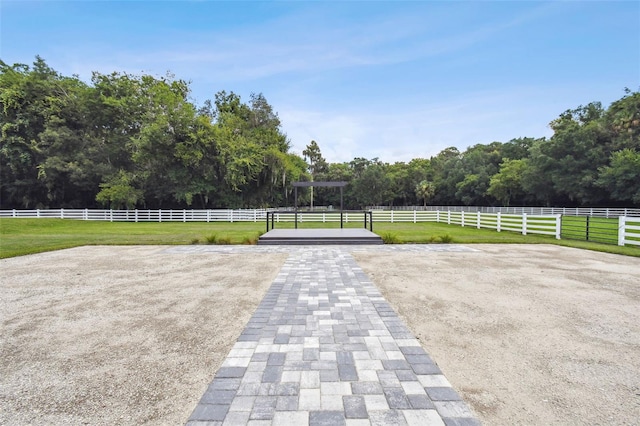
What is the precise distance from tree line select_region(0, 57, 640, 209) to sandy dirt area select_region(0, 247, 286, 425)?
19174 mm

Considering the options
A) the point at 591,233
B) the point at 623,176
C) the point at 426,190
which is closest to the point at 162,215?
the point at 591,233

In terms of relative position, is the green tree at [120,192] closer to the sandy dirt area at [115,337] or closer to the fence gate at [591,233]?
the sandy dirt area at [115,337]

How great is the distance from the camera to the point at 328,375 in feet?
7.38

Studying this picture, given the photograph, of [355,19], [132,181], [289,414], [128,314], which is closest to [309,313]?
[289,414]

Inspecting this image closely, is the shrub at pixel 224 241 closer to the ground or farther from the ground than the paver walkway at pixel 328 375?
closer to the ground

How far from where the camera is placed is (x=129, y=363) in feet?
8.15

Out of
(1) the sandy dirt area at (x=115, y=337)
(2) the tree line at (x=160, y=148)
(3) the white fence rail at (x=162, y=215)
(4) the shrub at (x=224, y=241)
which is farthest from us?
(2) the tree line at (x=160, y=148)

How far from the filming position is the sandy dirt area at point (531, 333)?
1947 millimetres

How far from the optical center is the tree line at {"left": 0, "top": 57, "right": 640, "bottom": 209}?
78.2ft

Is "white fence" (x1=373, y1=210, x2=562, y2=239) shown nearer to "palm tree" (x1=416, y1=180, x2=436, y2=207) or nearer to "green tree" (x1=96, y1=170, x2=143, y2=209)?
"green tree" (x1=96, y1=170, x2=143, y2=209)

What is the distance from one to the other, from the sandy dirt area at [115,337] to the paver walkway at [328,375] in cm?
24

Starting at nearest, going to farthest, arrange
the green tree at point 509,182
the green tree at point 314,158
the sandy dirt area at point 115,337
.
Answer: the sandy dirt area at point 115,337
the green tree at point 509,182
the green tree at point 314,158

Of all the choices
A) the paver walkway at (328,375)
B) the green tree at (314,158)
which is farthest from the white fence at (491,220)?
the green tree at (314,158)

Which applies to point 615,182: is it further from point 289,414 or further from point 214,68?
point 289,414
